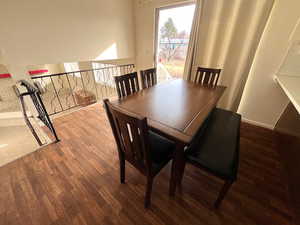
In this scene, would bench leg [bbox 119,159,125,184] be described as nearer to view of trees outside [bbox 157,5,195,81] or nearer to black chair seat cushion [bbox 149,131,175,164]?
black chair seat cushion [bbox 149,131,175,164]

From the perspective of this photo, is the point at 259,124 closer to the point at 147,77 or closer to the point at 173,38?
the point at 147,77

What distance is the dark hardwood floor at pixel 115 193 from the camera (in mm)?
1074

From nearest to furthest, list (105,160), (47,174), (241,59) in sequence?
1. (47,174)
2. (105,160)
3. (241,59)

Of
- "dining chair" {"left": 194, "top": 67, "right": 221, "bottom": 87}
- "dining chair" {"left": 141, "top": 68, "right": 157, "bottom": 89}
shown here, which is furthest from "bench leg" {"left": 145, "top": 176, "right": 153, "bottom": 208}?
"dining chair" {"left": 194, "top": 67, "right": 221, "bottom": 87}

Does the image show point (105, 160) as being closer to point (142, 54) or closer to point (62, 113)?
point (62, 113)

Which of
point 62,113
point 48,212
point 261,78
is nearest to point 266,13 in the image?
point 261,78

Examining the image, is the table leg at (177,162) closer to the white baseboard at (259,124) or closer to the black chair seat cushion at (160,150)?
the black chair seat cushion at (160,150)

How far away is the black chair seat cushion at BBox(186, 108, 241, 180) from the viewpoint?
3.01 feet

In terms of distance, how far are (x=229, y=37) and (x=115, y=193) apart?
2.81 m

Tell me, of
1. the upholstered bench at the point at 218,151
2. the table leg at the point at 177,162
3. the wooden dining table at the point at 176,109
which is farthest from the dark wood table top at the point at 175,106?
the upholstered bench at the point at 218,151

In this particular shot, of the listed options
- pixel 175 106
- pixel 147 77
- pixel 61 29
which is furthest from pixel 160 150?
pixel 61 29

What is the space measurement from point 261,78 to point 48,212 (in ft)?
10.9

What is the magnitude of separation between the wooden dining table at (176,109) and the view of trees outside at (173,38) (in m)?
1.51

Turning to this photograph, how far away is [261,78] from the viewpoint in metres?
2.10
